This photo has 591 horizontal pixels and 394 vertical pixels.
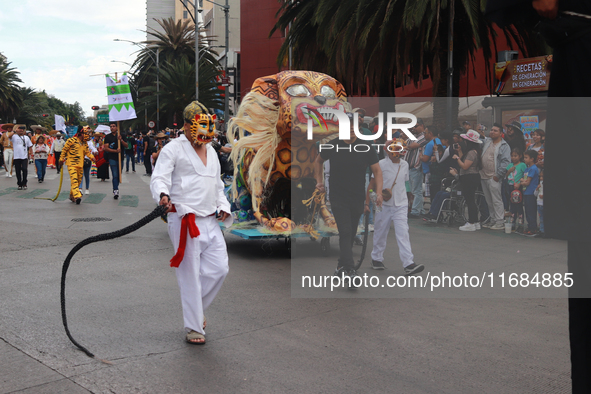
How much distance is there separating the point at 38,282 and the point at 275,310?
2.75 m

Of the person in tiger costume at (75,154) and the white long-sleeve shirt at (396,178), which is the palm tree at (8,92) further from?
the white long-sleeve shirt at (396,178)

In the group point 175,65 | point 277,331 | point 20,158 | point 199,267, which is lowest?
point 277,331

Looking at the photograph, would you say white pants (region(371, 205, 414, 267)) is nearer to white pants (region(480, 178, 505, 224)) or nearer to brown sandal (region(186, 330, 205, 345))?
brown sandal (region(186, 330, 205, 345))

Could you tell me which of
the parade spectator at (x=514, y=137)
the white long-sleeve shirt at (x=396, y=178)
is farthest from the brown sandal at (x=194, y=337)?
the parade spectator at (x=514, y=137)

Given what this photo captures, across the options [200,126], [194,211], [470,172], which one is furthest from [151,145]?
[194,211]

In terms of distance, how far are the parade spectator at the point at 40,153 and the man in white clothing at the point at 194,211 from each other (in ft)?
55.1

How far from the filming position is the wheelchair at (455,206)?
31.9 feet

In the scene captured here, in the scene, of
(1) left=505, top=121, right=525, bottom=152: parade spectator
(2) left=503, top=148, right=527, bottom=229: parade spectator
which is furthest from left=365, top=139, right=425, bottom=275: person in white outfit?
(1) left=505, top=121, right=525, bottom=152: parade spectator

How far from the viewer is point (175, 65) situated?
50781 millimetres

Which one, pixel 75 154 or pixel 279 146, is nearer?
pixel 279 146

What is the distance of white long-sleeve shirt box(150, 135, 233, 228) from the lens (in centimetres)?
495

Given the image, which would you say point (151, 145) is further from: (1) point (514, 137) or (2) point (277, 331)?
(2) point (277, 331)

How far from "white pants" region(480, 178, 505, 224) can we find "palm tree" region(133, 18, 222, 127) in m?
36.9

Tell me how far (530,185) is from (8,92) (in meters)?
55.3
